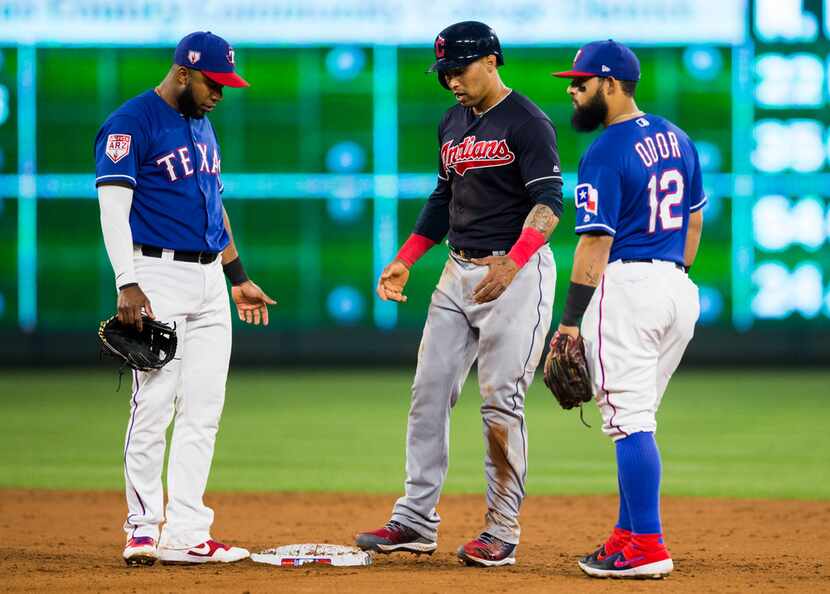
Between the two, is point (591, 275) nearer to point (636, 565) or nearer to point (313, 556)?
point (636, 565)

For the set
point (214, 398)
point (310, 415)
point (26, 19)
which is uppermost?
point (26, 19)

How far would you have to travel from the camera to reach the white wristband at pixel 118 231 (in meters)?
4.73

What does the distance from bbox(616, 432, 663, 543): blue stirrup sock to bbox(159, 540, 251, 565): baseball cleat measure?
147 cm

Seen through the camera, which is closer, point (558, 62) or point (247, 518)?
point (247, 518)

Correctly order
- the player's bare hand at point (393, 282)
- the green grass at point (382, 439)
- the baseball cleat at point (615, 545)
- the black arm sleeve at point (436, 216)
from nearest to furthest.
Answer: the baseball cleat at point (615, 545) → the player's bare hand at point (393, 282) → the black arm sleeve at point (436, 216) → the green grass at point (382, 439)

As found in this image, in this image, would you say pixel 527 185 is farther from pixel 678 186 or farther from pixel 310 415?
pixel 310 415

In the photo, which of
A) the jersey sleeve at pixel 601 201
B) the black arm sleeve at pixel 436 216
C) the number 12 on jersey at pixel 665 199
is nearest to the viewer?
the jersey sleeve at pixel 601 201

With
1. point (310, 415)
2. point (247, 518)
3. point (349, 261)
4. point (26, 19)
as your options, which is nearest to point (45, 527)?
point (247, 518)

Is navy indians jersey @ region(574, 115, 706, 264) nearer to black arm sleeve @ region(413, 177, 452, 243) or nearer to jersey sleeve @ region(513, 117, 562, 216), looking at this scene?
jersey sleeve @ region(513, 117, 562, 216)

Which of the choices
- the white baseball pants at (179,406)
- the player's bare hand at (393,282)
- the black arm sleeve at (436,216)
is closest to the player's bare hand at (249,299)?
the white baseball pants at (179,406)

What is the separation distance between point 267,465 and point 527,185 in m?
3.99

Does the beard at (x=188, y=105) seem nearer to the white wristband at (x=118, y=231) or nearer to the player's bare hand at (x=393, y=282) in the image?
the white wristband at (x=118, y=231)

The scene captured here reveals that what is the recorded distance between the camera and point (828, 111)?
1480cm

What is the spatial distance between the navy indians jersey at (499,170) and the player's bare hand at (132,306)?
120cm
